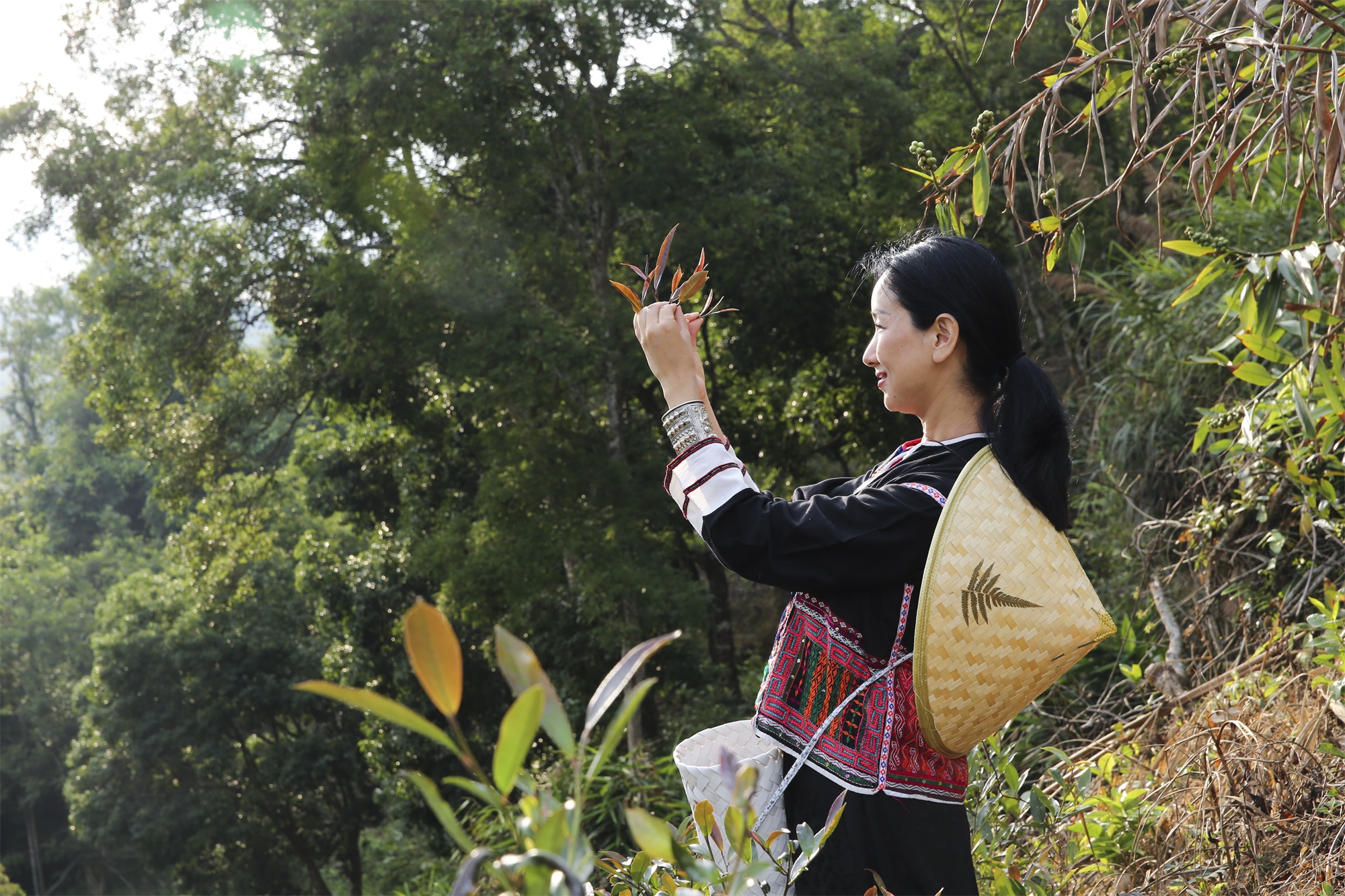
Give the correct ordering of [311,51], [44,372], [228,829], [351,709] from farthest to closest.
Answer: [44,372] < [228,829] < [351,709] < [311,51]

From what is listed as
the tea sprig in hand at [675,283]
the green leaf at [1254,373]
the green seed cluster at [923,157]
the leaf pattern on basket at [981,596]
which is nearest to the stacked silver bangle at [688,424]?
the tea sprig in hand at [675,283]

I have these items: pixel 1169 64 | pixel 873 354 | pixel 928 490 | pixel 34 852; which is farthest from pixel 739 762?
pixel 34 852

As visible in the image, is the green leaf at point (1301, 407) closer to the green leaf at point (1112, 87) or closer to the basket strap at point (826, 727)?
the green leaf at point (1112, 87)

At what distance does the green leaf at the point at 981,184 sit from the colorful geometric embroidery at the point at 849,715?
1.88 ft

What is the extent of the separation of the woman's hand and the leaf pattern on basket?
14.2 inches

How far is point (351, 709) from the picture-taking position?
12.8 m

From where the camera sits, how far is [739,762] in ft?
4.16

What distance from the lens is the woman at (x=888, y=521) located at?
125 centimetres

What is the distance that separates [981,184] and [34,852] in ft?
68.5

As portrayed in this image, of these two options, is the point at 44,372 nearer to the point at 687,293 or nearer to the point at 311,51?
the point at 311,51

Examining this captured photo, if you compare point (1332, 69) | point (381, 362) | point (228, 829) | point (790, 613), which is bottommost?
point (228, 829)

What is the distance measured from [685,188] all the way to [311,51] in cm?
317

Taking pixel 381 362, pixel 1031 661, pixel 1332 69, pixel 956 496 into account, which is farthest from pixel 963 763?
pixel 381 362

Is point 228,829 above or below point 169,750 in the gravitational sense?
below
